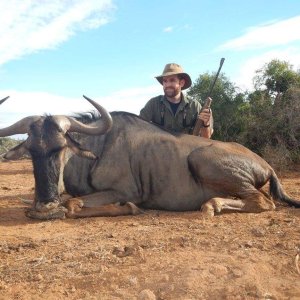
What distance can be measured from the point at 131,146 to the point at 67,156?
2.83 feet

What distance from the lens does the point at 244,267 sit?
9.78ft

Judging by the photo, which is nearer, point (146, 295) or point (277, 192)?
point (146, 295)

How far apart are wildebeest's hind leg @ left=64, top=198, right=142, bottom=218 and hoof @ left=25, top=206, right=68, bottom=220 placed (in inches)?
3.3

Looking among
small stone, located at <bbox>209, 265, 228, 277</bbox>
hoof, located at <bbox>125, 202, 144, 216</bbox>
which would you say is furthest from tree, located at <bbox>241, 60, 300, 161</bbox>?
small stone, located at <bbox>209, 265, 228, 277</bbox>

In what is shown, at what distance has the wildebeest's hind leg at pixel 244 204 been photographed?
16.9ft

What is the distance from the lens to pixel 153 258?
3275mm

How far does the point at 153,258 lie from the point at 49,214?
81.8 inches

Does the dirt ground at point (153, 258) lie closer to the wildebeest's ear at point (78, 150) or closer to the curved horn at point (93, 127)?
the wildebeest's ear at point (78, 150)

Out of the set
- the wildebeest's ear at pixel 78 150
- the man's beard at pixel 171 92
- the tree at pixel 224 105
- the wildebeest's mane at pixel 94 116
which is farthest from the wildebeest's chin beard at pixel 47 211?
the tree at pixel 224 105

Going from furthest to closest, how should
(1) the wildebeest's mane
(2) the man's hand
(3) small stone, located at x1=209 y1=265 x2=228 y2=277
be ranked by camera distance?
(2) the man's hand < (1) the wildebeest's mane < (3) small stone, located at x1=209 y1=265 x2=228 y2=277

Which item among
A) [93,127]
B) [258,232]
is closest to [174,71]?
[93,127]

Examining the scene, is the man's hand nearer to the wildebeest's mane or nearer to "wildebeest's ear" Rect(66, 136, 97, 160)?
the wildebeest's mane

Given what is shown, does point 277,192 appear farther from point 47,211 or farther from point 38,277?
point 38,277

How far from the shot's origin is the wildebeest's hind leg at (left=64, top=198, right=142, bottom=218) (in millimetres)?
5148
